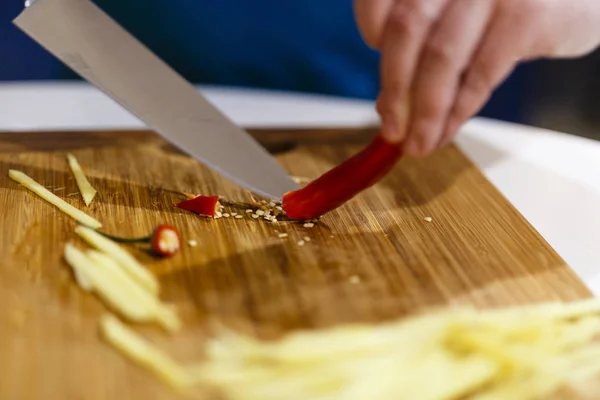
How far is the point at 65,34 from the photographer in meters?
1.48

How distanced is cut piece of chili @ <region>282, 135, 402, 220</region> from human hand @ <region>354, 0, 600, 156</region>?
0.12m

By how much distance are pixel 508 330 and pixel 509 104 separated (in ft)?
7.74

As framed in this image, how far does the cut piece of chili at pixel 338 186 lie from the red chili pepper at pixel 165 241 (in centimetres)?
26

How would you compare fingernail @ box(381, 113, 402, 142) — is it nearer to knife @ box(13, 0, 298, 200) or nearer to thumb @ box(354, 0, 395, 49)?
thumb @ box(354, 0, 395, 49)

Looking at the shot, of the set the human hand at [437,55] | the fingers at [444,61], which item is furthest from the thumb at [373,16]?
the fingers at [444,61]

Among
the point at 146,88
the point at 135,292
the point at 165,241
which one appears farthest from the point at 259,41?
the point at 135,292

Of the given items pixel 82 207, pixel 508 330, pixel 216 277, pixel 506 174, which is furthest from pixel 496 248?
pixel 82 207

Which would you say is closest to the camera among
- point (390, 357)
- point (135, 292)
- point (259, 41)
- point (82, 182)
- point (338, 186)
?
point (390, 357)

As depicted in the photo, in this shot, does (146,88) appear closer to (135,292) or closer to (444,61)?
(135,292)

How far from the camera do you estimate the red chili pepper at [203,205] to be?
1.46m

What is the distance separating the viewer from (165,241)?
130 cm

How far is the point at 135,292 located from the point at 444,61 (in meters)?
0.65

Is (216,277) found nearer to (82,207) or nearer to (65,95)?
(82,207)

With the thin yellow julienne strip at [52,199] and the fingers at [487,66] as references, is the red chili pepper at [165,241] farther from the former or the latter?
the fingers at [487,66]
